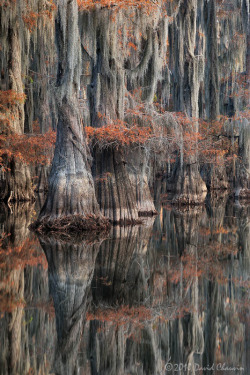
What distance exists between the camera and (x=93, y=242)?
10.3m

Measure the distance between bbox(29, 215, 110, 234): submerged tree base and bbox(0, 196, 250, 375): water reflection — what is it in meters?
1.27

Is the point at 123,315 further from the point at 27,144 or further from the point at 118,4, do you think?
the point at 27,144

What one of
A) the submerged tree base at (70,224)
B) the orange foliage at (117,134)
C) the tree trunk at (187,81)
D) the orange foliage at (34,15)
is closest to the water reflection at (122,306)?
the submerged tree base at (70,224)

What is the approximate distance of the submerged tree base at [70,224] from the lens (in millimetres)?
11820

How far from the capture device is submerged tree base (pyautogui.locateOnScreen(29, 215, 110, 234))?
11820 millimetres

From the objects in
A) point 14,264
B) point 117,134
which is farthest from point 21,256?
point 117,134

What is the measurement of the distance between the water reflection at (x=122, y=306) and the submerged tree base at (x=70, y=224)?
1266mm

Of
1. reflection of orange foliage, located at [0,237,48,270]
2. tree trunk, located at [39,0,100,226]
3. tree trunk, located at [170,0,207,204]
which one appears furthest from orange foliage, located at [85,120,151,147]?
tree trunk, located at [170,0,207,204]

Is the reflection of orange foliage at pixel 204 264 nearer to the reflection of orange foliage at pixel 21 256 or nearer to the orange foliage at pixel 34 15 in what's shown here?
the reflection of orange foliage at pixel 21 256

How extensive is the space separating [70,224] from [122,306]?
19.9 feet

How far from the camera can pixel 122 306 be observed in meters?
5.87

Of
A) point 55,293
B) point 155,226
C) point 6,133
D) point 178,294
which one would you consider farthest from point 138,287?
point 6,133

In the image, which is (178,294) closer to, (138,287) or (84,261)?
(138,287)

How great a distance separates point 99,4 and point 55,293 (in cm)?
899
